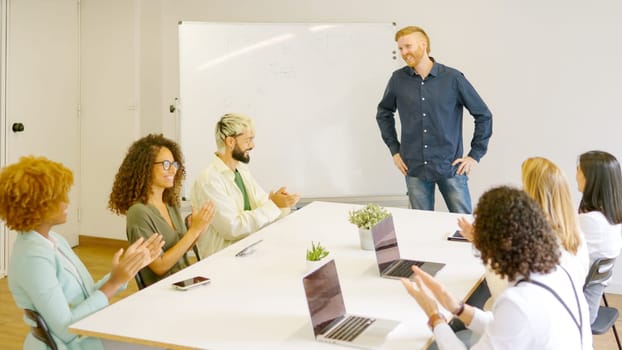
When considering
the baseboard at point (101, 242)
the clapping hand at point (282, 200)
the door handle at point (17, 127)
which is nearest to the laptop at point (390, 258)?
the clapping hand at point (282, 200)

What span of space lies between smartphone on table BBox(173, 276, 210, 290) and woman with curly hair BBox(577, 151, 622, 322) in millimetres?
1550

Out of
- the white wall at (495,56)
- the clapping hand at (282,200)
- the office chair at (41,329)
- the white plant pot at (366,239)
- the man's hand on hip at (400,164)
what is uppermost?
the white wall at (495,56)

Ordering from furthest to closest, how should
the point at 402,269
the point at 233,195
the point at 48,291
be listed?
the point at 233,195 → the point at 402,269 → the point at 48,291

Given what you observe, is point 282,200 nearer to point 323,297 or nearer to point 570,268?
point 323,297

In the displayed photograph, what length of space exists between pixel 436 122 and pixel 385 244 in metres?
1.82

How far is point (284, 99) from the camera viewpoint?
5.04 m

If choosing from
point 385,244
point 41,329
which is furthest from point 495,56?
point 41,329

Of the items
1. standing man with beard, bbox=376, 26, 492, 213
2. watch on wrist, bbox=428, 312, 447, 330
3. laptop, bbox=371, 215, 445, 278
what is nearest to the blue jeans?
→ standing man with beard, bbox=376, 26, 492, 213

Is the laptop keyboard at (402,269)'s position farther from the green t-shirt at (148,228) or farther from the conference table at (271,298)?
the green t-shirt at (148,228)

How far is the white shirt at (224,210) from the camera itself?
333cm

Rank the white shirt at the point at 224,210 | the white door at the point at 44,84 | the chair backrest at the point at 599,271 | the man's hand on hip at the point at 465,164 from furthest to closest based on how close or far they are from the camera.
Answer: the white door at the point at 44,84 < the man's hand on hip at the point at 465,164 < the white shirt at the point at 224,210 < the chair backrest at the point at 599,271

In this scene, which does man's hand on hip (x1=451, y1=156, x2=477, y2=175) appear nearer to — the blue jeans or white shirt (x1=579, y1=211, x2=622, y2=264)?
the blue jeans

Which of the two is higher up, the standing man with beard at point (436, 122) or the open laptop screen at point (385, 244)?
the standing man with beard at point (436, 122)

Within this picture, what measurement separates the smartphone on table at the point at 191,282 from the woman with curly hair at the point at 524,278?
105cm
